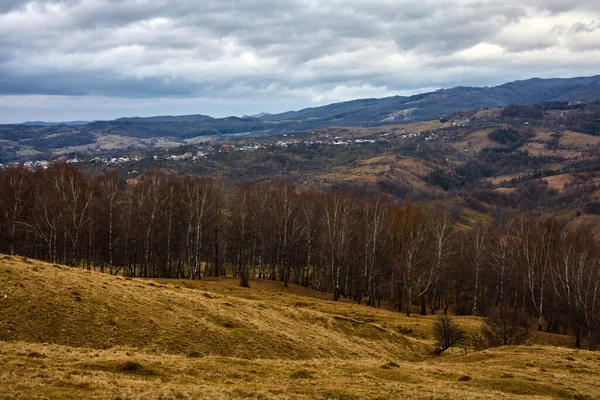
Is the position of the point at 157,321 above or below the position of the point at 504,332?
above

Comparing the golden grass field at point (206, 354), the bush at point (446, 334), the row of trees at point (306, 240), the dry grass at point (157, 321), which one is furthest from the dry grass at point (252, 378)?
the row of trees at point (306, 240)

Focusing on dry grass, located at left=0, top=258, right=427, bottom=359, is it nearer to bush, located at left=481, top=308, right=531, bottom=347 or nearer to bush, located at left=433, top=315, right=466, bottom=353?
bush, located at left=433, top=315, right=466, bottom=353

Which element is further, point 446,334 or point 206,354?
point 446,334

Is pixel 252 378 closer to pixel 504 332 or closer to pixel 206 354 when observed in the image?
pixel 206 354

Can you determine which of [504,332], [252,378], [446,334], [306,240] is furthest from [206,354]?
[306,240]

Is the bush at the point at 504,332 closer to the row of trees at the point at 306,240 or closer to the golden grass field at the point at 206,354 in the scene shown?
the golden grass field at the point at 206,354

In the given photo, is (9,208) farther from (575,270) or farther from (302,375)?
(575,270)

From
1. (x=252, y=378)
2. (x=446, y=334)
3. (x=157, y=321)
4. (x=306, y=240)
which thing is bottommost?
(x=446, y=334)

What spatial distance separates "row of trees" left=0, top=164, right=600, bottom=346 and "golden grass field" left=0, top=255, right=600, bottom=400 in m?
24.4

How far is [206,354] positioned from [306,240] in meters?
60.0

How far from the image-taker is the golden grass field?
20031 millimetres

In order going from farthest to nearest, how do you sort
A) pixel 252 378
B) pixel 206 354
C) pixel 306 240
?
pixel 306 240
pixel 206 354
pixel 252 378

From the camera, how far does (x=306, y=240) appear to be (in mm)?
88938

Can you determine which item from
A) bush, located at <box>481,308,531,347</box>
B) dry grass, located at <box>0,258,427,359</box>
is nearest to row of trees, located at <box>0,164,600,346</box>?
bush, located at <box>481,308,531,347</box>
